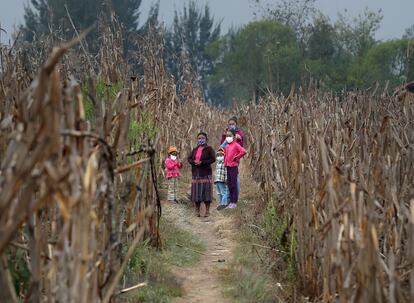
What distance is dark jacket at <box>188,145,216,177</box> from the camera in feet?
26.8

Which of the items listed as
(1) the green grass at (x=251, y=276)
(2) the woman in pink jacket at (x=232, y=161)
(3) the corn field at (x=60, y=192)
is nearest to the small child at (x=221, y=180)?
(2) the woman in pink jacket at (x=232, y=161)

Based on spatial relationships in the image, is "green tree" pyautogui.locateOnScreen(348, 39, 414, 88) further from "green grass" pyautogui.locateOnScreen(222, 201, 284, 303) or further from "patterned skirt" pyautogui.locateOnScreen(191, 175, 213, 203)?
"green grass" pyautogui.locateOnScreen(222, 201, 284, 303)

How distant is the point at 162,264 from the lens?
567 centimetres

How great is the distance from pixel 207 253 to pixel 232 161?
6.63 feet

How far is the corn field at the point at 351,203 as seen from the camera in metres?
3.09

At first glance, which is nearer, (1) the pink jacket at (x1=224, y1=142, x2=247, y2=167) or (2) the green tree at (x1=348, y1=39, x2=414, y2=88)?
(1) the pink jacket at (x1=224, y1=142, x2=247, y2=167)

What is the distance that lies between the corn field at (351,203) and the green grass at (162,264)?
0.94 meters

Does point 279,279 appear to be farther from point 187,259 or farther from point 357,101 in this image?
point 357,101

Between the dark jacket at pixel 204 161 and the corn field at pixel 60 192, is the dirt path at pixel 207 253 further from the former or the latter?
the corn field at pixel 60 192

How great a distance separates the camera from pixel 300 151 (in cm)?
496

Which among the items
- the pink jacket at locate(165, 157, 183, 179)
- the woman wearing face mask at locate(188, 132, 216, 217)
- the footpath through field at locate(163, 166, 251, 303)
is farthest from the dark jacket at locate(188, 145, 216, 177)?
the footpath through field at locate(163, 166, 251, 303)

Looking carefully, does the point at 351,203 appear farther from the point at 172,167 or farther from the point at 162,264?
the point at 172,167

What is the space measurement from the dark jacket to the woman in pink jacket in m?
0.24

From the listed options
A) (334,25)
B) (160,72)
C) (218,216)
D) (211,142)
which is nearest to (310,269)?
(218,216)
